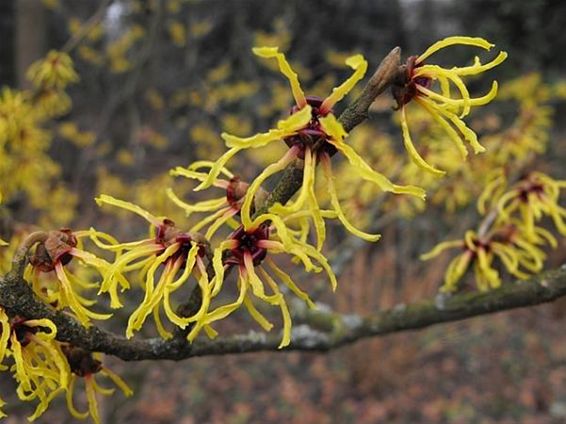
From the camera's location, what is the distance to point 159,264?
0.82m

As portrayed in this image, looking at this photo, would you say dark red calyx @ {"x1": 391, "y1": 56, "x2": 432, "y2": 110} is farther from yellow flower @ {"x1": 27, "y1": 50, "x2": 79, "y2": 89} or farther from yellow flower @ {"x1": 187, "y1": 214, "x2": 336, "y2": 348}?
yellow flower @ {"x1": 27, "y1": 50, "x2": 79, "y2": 89}

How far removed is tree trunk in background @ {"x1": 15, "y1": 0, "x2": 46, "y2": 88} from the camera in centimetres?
426

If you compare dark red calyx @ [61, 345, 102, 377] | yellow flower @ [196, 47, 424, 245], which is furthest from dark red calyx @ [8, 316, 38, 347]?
yellow flower @ [196, 47, 424, 245]

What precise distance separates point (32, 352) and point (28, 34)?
399 cm

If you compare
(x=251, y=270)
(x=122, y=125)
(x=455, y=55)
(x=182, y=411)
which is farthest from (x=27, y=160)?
(x=455, y=55)

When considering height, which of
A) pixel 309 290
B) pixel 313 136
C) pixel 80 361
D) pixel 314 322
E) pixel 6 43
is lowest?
pixel 309 290

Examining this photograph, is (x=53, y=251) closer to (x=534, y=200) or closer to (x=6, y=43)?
(x=534, y=200)

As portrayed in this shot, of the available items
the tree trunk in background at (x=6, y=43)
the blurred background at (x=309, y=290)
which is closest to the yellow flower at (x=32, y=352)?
the blurred background at (x=309, y=290)

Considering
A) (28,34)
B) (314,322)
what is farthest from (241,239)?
(28,34)

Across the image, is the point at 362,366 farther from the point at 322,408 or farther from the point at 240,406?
the point at 240,406

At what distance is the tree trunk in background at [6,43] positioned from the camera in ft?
24.9

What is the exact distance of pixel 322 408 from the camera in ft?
15.4

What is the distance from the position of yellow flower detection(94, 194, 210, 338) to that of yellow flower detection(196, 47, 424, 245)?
0.10m

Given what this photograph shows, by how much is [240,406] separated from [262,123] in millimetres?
3105
